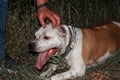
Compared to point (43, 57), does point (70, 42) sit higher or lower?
higher

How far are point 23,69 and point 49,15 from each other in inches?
36.9

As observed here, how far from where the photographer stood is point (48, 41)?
18.6 feet

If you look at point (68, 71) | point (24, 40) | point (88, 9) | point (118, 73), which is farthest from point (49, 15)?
point (88, 9)

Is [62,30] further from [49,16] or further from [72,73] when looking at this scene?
[72,73]

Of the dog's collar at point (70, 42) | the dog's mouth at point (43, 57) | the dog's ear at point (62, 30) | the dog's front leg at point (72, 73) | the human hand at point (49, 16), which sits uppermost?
the human hand at point (49, 16)

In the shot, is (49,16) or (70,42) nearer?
(49,16)

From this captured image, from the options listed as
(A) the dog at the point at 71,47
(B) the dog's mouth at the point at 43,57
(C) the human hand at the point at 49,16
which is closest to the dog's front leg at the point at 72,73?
(A) the dog at the point at 71,47

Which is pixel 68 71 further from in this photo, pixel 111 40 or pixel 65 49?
pixel 111 40

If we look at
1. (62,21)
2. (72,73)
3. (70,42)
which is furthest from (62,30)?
(62,21)

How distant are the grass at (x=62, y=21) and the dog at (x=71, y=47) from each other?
0.57 ft

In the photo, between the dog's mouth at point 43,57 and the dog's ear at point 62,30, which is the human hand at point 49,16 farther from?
the dog's mouth at point 43,57

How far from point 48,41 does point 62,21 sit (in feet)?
8.51

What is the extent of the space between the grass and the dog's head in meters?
0.29

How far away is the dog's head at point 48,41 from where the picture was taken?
5.66 meters
